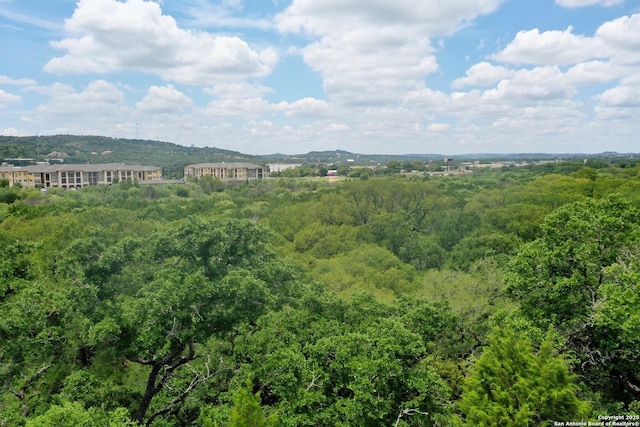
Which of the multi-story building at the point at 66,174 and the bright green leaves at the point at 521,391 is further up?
the multi-story building at the point at 66,174

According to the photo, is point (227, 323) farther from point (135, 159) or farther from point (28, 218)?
point (135, 159)

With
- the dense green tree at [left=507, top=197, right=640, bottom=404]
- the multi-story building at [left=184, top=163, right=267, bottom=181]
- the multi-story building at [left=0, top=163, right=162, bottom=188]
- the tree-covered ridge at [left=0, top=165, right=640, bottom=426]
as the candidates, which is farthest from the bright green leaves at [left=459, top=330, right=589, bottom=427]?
the multi-story building at [left=184, top=163, right=267, bottom=181]

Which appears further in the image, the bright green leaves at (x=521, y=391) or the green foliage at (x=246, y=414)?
the green foliage at (x=246, y=414)

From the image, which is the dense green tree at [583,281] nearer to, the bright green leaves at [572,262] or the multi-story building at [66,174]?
the bright green leaves at [572,262]

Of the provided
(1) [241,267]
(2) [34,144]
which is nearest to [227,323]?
(1) [241,267]

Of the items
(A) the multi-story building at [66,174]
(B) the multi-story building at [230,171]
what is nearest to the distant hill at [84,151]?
(B) the multi-story building at [230,171]

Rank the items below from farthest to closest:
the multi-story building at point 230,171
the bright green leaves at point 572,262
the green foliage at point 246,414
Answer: the multi-story building at point 230,171
the bright green leaves at point 572,262
the green foliage at point 246,414
